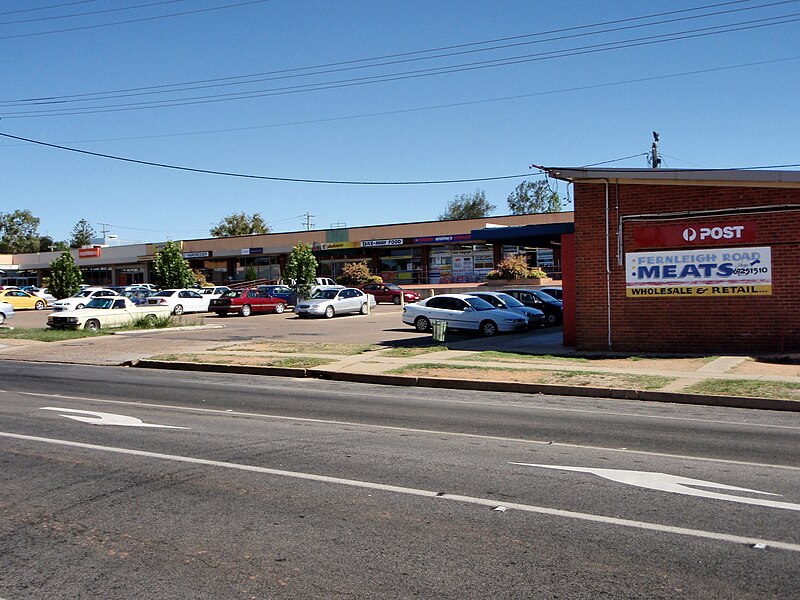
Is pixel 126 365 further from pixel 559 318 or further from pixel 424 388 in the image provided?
pixel 559 318

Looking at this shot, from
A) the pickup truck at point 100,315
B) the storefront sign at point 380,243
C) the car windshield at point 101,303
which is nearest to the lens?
the pickup truck at point 100,315

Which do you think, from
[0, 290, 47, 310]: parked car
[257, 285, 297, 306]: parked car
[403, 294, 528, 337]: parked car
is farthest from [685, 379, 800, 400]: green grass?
[0, 290, 47, 310]: parked car

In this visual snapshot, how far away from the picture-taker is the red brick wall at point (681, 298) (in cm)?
1795

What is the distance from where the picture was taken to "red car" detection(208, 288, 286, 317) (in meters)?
40.4

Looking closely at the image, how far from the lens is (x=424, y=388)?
15.6m

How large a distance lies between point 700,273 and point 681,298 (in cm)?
74

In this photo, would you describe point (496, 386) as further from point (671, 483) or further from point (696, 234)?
point (671, 483)

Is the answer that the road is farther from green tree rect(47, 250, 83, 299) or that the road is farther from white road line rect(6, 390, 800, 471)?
green tree rect(47, 250, 83, 299)

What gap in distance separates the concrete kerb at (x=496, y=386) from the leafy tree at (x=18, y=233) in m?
121

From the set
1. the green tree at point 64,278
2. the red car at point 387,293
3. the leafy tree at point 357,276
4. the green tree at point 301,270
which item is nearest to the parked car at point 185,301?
the green tree at point 301,270

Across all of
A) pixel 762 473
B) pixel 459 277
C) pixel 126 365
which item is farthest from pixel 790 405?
pixel 459 277

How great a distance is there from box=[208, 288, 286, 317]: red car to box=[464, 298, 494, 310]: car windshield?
17.1 meters

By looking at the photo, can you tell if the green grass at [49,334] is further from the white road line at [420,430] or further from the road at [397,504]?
the road at [397,504]

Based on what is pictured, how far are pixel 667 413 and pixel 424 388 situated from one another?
502 centimetres
